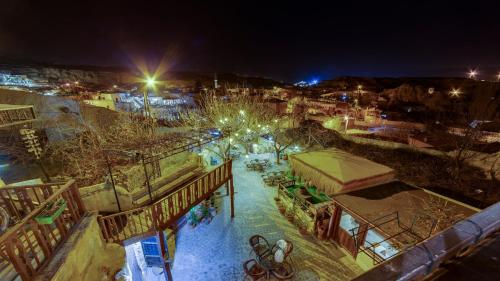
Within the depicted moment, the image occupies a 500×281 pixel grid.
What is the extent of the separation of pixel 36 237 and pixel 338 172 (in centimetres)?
883

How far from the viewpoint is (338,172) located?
8.26 metres

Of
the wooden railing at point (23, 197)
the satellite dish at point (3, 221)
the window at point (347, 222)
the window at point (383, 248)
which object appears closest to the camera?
the satellite dish at point (3, 221)

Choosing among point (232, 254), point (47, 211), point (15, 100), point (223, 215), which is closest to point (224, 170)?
point (223, 215)

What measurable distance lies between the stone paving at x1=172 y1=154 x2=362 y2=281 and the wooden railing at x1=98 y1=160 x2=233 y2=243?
7.29 ft

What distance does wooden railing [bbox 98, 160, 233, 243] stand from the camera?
21.1 feet

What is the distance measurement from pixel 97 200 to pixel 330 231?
10333 mm

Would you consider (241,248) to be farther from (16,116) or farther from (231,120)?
(16,116)

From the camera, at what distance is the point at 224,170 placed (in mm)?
10875

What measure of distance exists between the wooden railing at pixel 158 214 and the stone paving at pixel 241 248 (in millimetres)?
2222

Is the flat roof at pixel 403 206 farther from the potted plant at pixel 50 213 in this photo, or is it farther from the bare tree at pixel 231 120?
the bare tree at pixel 231 120

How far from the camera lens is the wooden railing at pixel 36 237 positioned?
3.37 m

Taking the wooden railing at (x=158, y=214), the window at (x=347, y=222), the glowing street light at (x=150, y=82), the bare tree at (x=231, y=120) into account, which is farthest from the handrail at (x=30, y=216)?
the bare tree at (x=231, y=120)

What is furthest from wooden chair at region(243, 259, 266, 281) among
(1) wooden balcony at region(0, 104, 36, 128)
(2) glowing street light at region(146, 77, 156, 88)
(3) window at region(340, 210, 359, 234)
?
(1) wooden balcony at region(0, 104, 36, 128)

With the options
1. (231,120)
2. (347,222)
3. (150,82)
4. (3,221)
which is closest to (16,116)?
(150,82)
